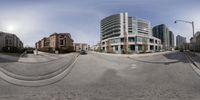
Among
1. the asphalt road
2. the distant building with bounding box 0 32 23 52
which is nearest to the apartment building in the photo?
the distant building with bounding box 0 32 23 52

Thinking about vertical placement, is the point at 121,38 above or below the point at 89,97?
above

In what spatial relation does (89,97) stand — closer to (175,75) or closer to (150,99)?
(150,99)

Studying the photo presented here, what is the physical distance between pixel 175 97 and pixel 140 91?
1.64 meters

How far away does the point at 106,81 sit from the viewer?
10.4 meters

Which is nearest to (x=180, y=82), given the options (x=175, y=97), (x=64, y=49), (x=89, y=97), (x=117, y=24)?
(x=175, y=97)

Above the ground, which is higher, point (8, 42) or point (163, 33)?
point (163, 33)

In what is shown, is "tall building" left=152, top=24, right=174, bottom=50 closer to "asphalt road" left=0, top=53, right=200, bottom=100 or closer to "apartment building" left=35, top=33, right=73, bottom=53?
"apartment building" left=35, top=33, right=73, bottom=53

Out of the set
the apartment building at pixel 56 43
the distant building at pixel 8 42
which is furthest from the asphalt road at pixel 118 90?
the distant building at pixel 8 42

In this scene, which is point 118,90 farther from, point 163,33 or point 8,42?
point 163,33

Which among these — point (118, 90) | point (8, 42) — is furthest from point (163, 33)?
point (118, 90)

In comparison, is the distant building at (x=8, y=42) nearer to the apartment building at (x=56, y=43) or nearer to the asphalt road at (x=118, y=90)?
the apartment building at (x=56, y=43)

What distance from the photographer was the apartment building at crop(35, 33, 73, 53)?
1648 centimetres

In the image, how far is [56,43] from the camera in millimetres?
17359

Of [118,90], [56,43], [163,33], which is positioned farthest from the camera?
[163,33]
